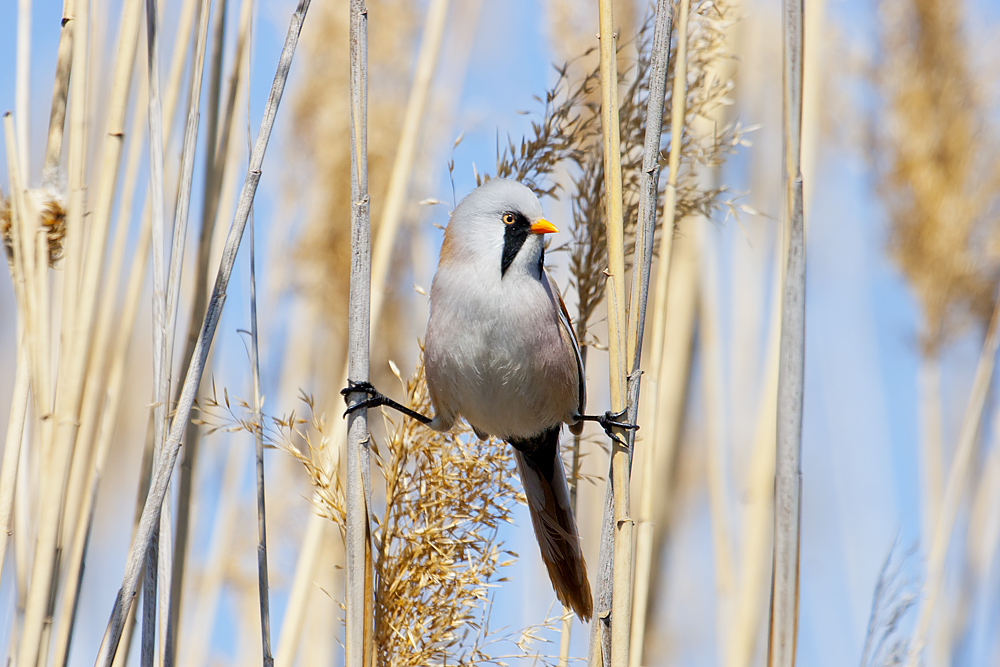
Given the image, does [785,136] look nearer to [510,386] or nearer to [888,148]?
[510,386]

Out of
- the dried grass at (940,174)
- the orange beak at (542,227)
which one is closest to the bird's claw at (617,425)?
the orange beak at (542,227)

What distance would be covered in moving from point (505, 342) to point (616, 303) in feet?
1.39

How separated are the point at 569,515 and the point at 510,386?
0.92 ft

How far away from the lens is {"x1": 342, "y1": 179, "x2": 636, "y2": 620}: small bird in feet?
5.08

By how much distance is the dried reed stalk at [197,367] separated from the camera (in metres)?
1.17

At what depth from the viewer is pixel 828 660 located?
230cm

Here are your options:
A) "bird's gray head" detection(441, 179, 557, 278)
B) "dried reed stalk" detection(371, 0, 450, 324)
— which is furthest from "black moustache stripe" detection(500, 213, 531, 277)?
"dried reed stalk" detection(371, 0, 450, 324)

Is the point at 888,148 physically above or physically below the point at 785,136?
above

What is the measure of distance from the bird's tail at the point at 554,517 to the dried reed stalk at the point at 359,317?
47 cm

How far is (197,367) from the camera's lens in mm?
1248

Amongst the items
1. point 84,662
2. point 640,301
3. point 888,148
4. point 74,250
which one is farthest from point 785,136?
point 84,662

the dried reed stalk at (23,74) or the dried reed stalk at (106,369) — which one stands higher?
the dried reed stalk at (23,74)

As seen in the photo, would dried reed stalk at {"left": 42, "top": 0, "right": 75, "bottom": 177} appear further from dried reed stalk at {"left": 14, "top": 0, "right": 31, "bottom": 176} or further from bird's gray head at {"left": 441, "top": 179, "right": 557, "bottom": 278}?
bird's gray head at {"left": 441, "top": 179, "right": 557, "bottom": 278}

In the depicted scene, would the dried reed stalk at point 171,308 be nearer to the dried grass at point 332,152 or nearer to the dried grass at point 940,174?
the dried grass at point 332,152
